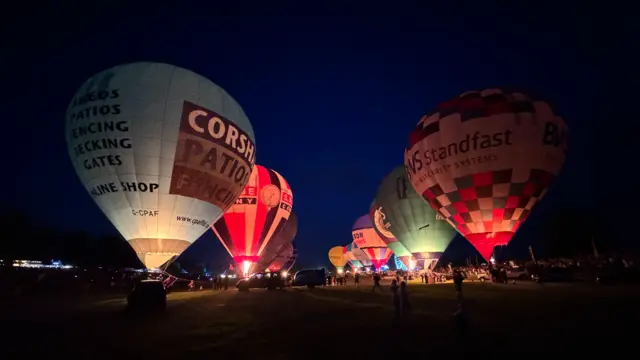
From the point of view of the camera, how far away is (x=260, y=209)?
34.7 m

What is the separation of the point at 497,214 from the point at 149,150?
68.2 ft

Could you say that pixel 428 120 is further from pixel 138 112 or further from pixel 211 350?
pixel 211 350

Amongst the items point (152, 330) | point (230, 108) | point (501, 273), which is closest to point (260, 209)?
point (230, 108)

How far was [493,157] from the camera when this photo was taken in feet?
82.0

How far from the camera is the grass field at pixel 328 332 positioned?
8.03m

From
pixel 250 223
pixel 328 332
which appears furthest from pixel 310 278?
pixel 328 332

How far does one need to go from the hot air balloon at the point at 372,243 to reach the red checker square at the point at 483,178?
143 ft

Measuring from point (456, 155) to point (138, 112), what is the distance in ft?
61.8

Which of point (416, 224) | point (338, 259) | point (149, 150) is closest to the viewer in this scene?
point (149, 150)

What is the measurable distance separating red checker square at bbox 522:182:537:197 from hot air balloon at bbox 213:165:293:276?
19.8 meters

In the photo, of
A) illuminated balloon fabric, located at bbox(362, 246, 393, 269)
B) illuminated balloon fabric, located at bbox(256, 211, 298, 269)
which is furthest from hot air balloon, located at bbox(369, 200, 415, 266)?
illuminated balloon fabric, located at bbox(362, 246, 393, 269)

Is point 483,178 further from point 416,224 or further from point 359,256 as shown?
point 359,256

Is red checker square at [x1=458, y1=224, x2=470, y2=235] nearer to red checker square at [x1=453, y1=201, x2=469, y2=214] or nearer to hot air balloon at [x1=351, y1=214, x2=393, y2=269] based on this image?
red checker square at [x1=453, y1=201, x2=469, y2=214]

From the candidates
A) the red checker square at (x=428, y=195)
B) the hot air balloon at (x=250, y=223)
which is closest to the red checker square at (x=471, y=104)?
the red checker square at (x=428, y=195)
